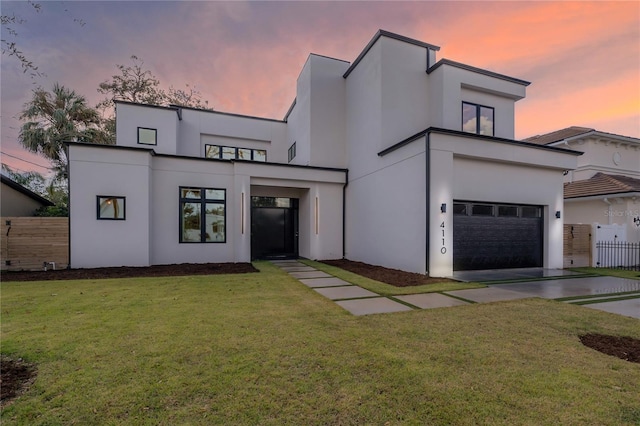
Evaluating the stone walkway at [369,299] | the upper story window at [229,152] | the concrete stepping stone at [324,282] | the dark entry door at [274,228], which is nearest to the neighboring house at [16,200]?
the upper story window at [229,152]

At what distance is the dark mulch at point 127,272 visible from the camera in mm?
7547

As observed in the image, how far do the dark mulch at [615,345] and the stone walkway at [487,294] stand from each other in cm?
156

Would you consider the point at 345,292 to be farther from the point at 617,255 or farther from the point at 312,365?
the point at 617,255

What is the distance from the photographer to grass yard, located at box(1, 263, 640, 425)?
82.1 inches

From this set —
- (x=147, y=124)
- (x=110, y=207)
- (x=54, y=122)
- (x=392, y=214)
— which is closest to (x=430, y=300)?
(x=392, y=214)

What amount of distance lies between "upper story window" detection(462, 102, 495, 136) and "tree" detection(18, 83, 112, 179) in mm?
20621

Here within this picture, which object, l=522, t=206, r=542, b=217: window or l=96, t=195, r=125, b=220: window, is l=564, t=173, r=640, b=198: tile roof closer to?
l=522, t=206, r=542, b=217: window

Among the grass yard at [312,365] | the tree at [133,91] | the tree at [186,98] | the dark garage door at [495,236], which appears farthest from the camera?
the tree at [186,98]

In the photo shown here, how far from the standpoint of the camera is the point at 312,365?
2.81m

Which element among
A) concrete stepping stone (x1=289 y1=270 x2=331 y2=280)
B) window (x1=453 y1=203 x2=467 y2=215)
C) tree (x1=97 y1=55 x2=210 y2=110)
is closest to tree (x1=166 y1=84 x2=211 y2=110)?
tree (x1=97 y1=55 x2=210 y2=110)

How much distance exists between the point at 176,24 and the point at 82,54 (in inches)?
101

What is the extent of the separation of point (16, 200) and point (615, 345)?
1970 cm

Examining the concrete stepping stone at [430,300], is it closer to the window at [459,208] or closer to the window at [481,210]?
the window at [459,208]

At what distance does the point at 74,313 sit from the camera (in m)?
4.43
